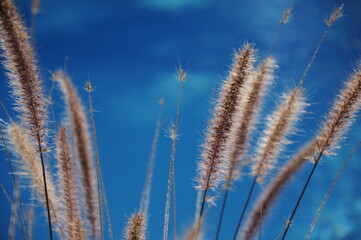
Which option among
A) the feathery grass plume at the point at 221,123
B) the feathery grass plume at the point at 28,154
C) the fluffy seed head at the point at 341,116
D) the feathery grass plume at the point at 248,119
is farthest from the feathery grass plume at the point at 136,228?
the fluffy seed head at the point at 341,116

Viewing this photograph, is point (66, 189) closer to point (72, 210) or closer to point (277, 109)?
point (72, 210)

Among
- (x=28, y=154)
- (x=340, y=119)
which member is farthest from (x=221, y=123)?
(x=28, y=154)

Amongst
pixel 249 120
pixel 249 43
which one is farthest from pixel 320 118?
pixel 249 43

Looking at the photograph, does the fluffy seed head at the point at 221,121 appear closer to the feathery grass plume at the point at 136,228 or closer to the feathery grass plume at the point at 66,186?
the feathery grass plume at the point at 136,228

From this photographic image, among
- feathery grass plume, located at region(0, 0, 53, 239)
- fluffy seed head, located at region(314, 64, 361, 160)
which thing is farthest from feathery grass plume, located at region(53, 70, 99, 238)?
fluffy seed head, located at region(314, 64, 361, 160)

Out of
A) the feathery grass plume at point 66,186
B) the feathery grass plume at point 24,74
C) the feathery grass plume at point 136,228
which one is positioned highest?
the feathery grass plume at point 24,74
